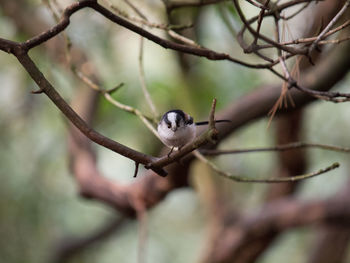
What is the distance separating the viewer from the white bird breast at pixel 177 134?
1.40 m

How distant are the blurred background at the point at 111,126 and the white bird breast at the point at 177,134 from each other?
177cm

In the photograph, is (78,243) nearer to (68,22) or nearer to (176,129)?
(176,129)

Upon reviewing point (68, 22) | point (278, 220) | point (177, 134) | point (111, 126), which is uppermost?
point (68, 22)

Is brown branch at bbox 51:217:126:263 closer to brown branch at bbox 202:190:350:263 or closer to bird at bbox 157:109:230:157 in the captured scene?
brown branch at bbox 202:190:350:263

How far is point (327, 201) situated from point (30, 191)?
2465 millimetres

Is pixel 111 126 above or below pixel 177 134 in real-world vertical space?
below

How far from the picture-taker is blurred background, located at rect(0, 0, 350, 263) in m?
3.56

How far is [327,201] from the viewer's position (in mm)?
3369

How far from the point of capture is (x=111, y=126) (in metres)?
4.41

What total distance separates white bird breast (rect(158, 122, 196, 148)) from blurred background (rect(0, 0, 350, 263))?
1773 millimetres

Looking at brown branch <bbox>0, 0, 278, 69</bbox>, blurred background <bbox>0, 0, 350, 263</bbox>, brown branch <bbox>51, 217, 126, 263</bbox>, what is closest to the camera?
brown branch <bbox>0, 0, 278, 69</bbox>

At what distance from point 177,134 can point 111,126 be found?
3055 mm

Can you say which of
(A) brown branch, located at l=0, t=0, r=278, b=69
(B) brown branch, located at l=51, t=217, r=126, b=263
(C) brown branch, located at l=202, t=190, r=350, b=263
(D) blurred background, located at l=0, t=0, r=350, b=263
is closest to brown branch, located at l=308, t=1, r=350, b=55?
(A) brown branch, located at l=0, t=0, r=278, b=69

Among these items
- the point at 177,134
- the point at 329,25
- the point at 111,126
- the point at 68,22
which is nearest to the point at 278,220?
the point at 111,126
